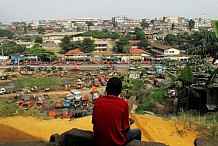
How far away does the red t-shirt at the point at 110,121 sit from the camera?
2504mm

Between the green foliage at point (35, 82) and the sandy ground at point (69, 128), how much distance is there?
84.8 ft

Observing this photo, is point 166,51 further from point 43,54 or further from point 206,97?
point 206,97

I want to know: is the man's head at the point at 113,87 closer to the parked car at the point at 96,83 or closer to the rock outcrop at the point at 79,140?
the rock outcrop at the point at 79,140

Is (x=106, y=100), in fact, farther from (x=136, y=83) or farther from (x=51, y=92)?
(x=51, y=92)

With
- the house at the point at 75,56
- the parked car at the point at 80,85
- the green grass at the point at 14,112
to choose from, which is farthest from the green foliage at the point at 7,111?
the house at the point at 75,56

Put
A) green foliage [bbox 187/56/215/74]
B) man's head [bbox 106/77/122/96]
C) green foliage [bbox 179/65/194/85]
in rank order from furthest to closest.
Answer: green foliage [bbox 187/56/215/74]
green foliage [bbox 179/65/194/85]
man's head [bbox 106/77/122/96]

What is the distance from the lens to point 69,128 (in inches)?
268

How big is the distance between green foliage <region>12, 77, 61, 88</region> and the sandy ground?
2585 centimetres

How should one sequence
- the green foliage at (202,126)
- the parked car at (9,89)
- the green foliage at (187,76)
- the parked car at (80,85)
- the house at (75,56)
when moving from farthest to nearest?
1. the house at (75,56)
2. the parked car at (80,85)
3. the parked car at (9,89)
4. the green foliage at (187,76)
5. the green foliage at (202,126)

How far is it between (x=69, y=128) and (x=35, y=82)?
28691 mm

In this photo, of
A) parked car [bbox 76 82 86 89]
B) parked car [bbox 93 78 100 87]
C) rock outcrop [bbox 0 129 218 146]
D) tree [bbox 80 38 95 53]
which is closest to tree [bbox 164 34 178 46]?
tree [bbox 80 38 95 53]

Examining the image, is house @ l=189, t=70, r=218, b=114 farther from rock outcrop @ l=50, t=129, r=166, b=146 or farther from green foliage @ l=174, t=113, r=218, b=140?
rock outcrop @ l=50, t=129, r=166, b=146

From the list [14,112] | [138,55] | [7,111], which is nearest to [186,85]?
[14,112]

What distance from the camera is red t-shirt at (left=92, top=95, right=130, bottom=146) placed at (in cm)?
250
